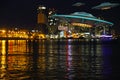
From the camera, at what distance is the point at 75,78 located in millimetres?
19719

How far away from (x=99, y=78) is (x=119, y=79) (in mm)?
1100

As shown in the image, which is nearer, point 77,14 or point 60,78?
point 60,78

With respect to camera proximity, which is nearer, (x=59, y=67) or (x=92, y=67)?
(x=59, y=67)

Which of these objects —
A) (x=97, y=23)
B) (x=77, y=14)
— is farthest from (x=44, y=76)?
(x=97, y=23)

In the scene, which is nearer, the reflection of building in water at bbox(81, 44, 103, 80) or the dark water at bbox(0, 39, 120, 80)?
the dark water at bbox(0, 39, 120, 80)

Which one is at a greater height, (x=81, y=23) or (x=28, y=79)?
(x=81, y=23)

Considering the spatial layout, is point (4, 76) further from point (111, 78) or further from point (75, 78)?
point (111, 78)

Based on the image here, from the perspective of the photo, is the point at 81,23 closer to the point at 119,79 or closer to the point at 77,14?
the point at 77,14

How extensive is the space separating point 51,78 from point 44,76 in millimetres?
972

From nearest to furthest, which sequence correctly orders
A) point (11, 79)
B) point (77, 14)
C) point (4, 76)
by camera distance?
point (11, 79), point (4, 76), point (77, 14)

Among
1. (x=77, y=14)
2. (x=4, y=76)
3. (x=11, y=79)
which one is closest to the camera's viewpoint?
(x=11, y=79)

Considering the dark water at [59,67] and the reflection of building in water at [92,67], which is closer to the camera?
the dark water at [59,67]

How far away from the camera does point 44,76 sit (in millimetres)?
20406

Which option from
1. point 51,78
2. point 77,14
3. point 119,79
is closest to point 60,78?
point 51,78
